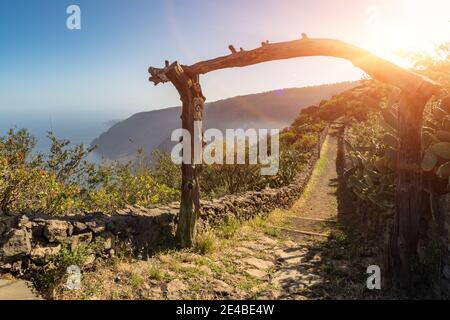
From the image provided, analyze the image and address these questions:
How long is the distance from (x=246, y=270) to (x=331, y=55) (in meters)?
4.48

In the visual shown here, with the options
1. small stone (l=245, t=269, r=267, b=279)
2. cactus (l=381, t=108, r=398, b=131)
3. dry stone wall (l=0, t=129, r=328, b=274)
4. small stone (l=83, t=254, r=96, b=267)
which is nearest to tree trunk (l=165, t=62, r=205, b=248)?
dry stone wall (l=0, t=129, r=328, b=274)

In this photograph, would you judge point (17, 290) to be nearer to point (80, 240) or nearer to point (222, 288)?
point (80, 240)

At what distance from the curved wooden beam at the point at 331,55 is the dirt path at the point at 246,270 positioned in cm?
348

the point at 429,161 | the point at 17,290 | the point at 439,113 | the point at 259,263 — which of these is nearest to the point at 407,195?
the point at 429,161

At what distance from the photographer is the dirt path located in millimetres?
6359

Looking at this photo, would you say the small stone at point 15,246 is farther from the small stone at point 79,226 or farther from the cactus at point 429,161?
the cactus at point 429,161

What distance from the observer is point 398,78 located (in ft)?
19.6

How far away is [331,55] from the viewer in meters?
6.54

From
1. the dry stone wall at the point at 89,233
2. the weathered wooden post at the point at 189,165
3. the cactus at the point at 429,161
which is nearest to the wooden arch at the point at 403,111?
the cactus at the point at 429,161

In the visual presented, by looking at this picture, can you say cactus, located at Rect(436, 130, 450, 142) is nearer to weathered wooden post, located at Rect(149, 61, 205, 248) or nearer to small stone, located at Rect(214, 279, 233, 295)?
small stone, located at Rect(214, 279, 233, 295)

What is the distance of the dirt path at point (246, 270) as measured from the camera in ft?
20.9

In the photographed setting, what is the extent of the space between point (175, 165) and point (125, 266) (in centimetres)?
1694

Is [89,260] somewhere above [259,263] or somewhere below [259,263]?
above

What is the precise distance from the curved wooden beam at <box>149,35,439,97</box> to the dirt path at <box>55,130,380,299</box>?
348 centimetres
